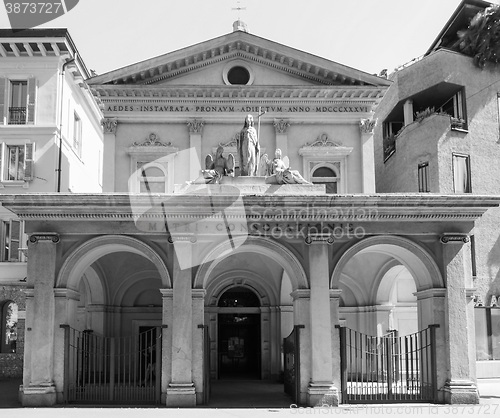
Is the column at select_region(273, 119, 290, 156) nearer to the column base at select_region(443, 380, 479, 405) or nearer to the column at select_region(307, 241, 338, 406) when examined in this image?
the column at select_region(307, 241, 338, 406)

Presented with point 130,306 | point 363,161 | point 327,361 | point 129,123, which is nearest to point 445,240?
point 327,361

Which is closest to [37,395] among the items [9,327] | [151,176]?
[151,176]

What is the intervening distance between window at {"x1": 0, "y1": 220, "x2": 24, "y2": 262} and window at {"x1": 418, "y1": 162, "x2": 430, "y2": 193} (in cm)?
1674

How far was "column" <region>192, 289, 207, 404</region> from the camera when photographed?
16.7 metres

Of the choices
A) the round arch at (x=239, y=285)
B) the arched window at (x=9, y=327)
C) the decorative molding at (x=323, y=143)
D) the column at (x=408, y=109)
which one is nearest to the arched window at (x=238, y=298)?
the round arch at (x=239, y=285)

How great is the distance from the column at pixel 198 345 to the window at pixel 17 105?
14.8 metres

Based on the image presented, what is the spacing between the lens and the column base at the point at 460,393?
16.5 metres

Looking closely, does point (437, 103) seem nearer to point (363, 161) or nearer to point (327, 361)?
point (363, 161)

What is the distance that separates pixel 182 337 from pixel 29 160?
14174 mm

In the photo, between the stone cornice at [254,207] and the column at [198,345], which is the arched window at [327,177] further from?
the column at [198,345]

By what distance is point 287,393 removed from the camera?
1892cm

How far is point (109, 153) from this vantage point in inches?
1009

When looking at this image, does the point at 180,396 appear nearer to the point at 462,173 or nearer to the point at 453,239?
the point at 453,239

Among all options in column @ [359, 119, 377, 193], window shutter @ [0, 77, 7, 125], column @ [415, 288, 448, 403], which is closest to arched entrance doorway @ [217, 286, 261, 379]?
column @ [359, 119, 377, 193]
